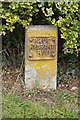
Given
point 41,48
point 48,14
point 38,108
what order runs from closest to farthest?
point 38,108, point 48,14, point 41,48

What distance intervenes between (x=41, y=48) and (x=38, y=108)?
110 cm

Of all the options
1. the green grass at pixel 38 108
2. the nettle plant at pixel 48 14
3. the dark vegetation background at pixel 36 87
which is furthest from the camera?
the nettle plant at pixel 48 14

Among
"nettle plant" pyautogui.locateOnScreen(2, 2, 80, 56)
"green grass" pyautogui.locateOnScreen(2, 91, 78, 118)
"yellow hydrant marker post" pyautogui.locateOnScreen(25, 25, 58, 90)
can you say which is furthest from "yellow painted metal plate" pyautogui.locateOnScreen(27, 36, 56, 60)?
"green grass" pyautogui.locateOnScreen(2, 91, 78, 118)

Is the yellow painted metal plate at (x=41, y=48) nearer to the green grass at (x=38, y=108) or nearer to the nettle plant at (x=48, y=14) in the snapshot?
the nettle plant at (x=48, y=14)

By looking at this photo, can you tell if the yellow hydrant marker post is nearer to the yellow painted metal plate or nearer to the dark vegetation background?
the yellow painted metal plate

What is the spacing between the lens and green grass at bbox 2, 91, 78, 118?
272 cm

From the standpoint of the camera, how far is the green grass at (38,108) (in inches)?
→ 107

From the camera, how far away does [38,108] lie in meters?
2.80

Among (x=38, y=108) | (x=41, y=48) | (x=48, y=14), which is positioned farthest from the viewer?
(x=41, y=48)

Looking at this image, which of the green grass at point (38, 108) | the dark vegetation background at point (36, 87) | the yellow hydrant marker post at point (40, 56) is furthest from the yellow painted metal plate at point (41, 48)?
the green grass at point (38, 108)

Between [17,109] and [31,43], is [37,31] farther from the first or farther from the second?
[17,109]

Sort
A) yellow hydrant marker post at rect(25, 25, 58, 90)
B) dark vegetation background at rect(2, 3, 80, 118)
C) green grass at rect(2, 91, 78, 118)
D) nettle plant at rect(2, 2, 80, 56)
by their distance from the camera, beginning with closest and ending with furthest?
green grass at rect(2, 91, 78, 118) → dark vegetation background at rect(2, 3, 80, 118) → nettle plant at rect(2, 2, 80, 56) → yellow hydrant marker post at rect(25, 25, 58, 90)

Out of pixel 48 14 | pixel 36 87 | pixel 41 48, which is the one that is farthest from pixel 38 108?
pixel 48 14

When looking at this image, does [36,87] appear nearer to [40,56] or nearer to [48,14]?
[40,56]
